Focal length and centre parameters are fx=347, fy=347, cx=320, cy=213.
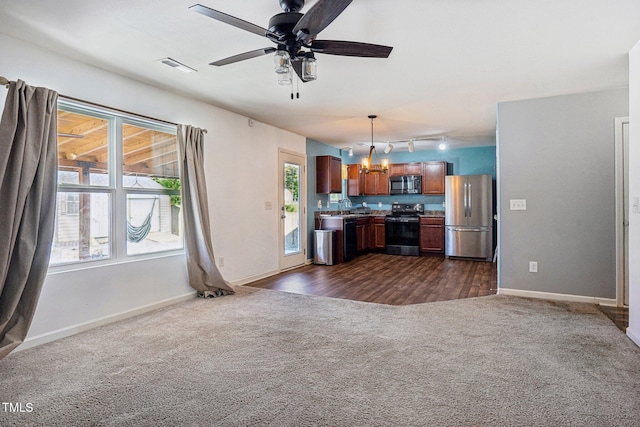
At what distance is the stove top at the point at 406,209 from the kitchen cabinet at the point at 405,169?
0.77 meters

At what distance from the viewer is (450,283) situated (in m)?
4.95

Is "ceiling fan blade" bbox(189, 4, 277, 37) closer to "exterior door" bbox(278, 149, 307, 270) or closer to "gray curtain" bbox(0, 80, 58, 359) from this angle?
"gray curtain" bbox(0, 80, 58, 359)

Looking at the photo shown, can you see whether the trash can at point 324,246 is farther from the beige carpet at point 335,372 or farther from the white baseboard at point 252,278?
the beige carpet at point 335,372

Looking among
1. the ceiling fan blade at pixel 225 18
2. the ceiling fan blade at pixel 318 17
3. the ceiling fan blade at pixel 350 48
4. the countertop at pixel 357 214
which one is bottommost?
the countertop at pixel 357 214

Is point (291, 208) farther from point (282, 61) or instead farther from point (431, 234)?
point (282, 61)

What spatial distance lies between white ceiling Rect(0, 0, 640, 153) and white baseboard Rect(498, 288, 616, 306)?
7.65ft

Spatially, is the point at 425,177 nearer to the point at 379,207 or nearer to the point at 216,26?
the point at 379,207

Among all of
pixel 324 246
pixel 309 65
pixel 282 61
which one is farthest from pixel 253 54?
pixel 324 246

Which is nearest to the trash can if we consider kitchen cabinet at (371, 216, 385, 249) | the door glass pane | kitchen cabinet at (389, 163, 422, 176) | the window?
the door glass pane

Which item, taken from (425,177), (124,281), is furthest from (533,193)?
(124,281)

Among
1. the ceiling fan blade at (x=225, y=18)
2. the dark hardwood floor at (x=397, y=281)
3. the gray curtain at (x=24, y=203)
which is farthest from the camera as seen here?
the dark hardwood floor at (x=397, y=281)

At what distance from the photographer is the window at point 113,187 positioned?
310 cm

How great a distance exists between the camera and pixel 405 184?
813 cm

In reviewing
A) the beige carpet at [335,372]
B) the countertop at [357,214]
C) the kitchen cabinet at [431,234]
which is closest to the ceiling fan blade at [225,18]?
the beige carpet at [335,372]
